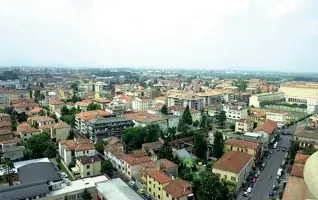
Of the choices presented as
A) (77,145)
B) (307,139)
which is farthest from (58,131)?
(307,139)

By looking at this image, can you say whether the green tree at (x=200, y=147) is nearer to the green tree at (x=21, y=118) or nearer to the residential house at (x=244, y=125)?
the residential house at (x=244, y=125)

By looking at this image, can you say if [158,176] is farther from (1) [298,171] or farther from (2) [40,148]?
(2) [40,148]

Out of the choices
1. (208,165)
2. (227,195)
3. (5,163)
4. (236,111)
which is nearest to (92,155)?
(5,163)

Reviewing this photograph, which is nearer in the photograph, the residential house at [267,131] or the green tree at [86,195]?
the green tree at [86,195]

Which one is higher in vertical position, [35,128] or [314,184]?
[314,184]

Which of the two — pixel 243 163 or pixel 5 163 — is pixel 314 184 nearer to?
pixel 243 163

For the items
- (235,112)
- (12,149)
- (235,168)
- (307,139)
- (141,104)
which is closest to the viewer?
(235,168)

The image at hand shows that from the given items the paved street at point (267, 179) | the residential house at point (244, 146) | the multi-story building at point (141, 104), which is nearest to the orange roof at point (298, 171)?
the paved street at point (267, 179)
